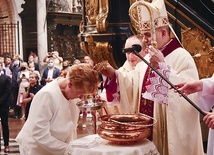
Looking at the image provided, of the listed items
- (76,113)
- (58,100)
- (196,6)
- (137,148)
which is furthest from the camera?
(196,6)

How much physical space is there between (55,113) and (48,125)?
11 cm

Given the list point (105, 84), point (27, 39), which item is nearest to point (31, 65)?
point (27, 39)

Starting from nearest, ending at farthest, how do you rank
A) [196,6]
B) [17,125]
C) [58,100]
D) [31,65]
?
1. [58,100]
2. [196,6]
3. [17,125]
4. [31,65]

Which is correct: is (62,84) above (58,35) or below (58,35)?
below

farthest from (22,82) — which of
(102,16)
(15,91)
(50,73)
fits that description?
(102,16)

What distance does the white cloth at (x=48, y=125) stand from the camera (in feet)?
9.98

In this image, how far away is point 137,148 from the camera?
9.10 ft

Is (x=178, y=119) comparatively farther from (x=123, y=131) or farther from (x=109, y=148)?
(x=109, y=148)

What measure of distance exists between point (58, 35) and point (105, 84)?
45.4 feet

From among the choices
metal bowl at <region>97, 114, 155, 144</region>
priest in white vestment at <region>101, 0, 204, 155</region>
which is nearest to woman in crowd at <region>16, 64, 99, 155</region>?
metal bowl at <region>97, 114, 155, 144</region>

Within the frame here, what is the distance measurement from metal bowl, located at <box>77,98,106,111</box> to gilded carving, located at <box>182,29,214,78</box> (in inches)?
92.6

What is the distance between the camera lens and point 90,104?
318cm

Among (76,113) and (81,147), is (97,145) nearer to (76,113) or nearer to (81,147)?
(81,147)

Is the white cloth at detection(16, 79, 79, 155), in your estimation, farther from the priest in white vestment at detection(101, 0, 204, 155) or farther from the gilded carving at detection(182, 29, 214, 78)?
the gilded carving at detection(182, 29, 214, 78)
